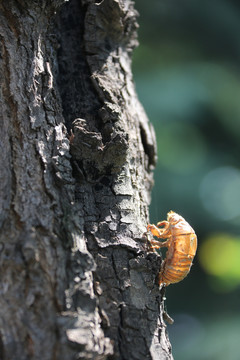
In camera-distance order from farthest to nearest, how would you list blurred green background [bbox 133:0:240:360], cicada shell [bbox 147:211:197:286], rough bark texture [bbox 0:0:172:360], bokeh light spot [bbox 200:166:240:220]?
bokeh light spot [bbox 200:166:240:220] → blurred green background [bbox 133:0:240:360] → cicada shell [bbox 147:211:197:286] → rough bark texture [bbox 0:0:172:360]

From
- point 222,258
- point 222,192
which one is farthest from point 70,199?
point 222,192

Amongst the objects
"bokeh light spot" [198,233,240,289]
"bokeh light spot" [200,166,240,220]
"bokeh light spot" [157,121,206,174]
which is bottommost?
"bokeh light spot" [198,233,240,289]

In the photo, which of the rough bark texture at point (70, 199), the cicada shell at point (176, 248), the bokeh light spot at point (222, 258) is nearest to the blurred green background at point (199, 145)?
the bokeh light spot at point (222, 258)

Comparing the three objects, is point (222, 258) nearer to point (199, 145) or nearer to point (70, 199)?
point (199, 145)

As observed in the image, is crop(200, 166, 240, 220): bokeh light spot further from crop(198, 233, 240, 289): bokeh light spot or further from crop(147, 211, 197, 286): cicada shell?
crop(147, 211, 197, 286): cicada shell

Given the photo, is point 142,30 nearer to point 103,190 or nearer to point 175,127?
point 175,127

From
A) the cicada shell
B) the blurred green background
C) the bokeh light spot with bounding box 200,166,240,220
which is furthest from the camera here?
the bokeh light spot with bounding box 200,166,240,220

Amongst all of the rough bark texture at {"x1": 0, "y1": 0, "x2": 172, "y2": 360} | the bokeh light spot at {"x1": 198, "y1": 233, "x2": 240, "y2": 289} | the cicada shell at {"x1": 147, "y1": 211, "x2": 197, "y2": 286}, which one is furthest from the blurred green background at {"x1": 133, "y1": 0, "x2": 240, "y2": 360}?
the rough bark texture at {"x1": 0, "y1": 0, "x2": 172, "y2": 360}

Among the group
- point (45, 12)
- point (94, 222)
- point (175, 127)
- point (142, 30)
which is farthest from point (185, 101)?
point (94, 222)
